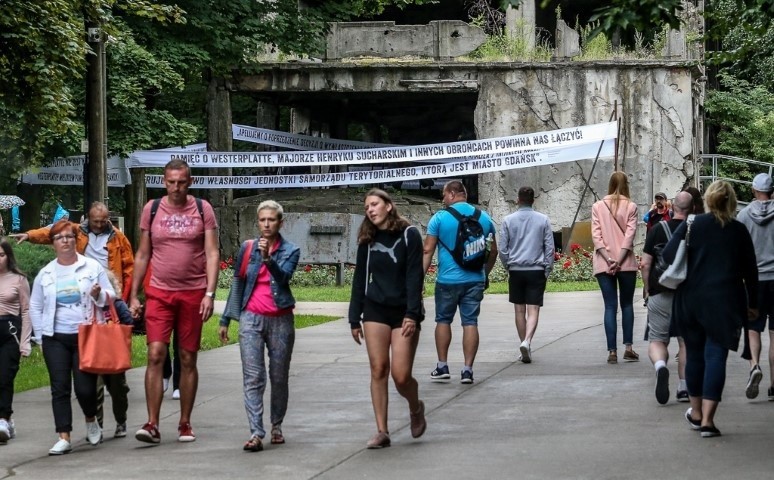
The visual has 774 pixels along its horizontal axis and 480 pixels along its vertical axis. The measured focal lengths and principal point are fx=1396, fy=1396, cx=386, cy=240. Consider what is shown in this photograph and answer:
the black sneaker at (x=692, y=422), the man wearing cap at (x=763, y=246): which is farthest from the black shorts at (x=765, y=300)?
the black sneaker at (x=692, y=422)

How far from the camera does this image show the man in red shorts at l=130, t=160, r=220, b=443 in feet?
31.7

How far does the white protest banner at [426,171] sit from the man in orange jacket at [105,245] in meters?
19.3

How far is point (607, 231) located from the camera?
1398 centimetres

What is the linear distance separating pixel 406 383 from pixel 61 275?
253 cm

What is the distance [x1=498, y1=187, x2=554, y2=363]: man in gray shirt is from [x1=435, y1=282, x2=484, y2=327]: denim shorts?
131 cm

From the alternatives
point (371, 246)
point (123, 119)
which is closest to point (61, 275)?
point (371, 246)

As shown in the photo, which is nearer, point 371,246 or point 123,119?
point 371,246

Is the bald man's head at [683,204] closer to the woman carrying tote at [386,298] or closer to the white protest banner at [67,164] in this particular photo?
the woman carrying tote at [386,298]

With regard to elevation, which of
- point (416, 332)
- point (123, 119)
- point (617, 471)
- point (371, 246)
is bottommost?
point (617, 471)

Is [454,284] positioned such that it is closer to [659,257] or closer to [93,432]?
[659,257]

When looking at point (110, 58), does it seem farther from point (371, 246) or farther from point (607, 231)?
point (371, 246)

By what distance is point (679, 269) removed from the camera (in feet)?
32.1

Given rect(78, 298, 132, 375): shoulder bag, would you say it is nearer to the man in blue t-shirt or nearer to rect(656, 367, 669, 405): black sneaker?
the man in blue t-shirt

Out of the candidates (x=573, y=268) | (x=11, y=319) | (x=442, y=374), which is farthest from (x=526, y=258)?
(x=573, y=268)
